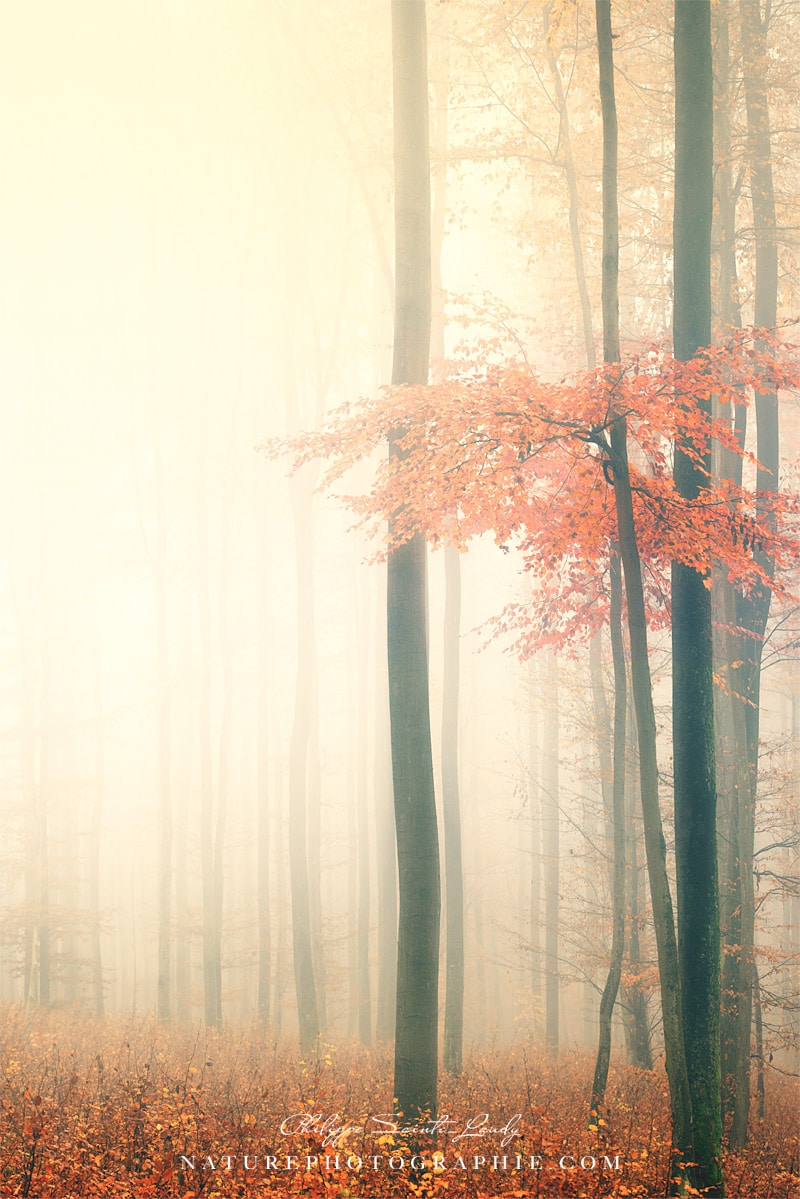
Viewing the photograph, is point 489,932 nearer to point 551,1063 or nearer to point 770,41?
point 551,1063

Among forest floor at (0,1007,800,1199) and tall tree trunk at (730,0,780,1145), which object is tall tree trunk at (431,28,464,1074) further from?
tall tree trunk at (730,0,780,1145)

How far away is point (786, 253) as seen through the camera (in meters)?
10.1

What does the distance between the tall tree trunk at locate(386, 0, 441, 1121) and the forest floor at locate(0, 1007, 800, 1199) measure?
66cm

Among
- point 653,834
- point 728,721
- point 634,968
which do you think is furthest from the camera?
point 634,968

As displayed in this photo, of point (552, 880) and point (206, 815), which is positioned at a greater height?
point (206, 815)

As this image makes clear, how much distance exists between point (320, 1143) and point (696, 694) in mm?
4450

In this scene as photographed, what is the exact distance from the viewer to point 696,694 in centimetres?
654

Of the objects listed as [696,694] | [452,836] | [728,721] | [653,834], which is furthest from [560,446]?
[452,836]

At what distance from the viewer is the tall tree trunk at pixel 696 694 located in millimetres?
6125

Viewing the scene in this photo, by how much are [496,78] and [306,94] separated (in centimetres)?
292

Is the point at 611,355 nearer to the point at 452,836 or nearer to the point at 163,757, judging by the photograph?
the point at 452,836

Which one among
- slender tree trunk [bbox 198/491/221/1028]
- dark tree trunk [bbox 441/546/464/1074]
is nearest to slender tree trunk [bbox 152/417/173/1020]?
slender tree trunk [bbox 198/491/221/1028]

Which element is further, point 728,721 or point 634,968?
point 634,968

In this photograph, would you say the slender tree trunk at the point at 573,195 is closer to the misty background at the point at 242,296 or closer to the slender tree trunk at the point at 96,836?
the misty background at the point at 242,296
